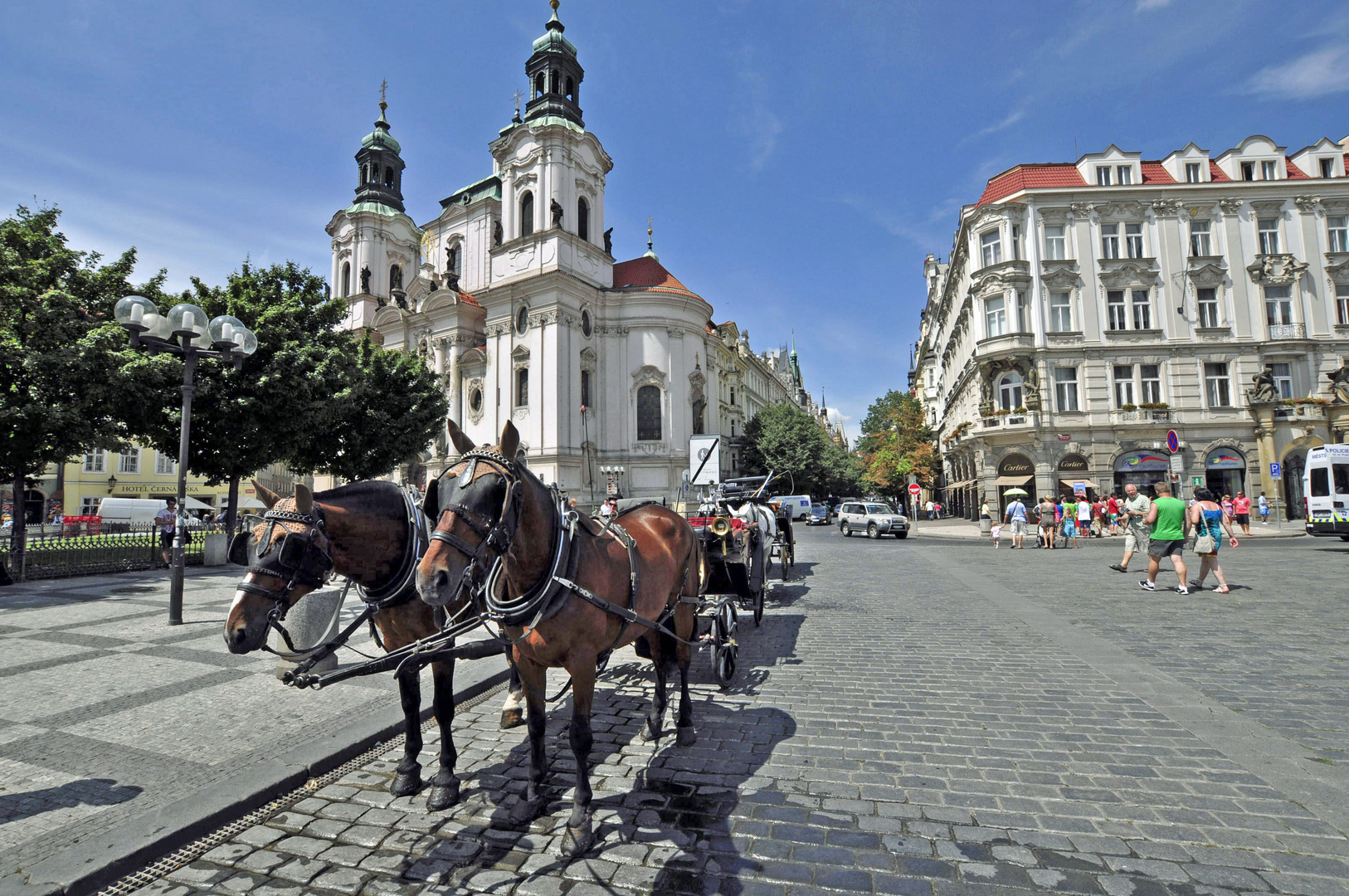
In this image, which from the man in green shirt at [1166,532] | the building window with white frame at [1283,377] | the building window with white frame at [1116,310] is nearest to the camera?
the man in green shirt at [1166,532]

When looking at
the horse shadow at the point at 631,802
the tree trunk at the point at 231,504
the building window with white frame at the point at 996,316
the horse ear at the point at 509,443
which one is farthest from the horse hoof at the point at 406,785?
the building window with white frame at the point at 996,316

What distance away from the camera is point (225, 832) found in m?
3.46

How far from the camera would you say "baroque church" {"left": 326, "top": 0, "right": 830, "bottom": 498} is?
4000cm

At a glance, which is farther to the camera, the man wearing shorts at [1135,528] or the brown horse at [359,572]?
the man wearing shorts at [1135,528]

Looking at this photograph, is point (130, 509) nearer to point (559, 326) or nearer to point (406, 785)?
point (559, 326)

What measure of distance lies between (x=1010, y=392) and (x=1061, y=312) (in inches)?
184

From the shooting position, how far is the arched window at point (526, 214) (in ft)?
139

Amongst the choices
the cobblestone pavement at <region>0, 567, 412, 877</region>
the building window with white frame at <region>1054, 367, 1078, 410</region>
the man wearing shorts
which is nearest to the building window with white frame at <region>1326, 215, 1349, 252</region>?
the building window with white frame at <region>1054, 367, 1078, 410</region>

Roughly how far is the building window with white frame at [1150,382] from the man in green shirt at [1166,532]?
80.9 feet

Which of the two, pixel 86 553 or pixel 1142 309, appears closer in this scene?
pixel 86 553

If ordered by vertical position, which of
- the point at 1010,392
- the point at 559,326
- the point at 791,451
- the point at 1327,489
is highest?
the point at 559,326

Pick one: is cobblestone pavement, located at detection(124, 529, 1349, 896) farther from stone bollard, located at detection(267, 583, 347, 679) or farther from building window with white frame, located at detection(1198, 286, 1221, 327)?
building window with white frame, located at detection(1198, 286, 1221, 327)

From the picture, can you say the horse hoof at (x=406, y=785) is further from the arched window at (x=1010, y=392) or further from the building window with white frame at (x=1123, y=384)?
the building window with white frame at (x=1123, y=384)

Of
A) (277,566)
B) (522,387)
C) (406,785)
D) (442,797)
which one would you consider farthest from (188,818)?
(522,387)
